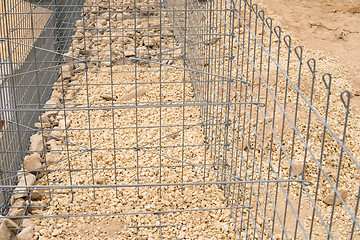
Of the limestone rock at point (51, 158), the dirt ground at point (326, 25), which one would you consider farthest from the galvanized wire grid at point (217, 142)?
the dirt ground at point (326, 25)

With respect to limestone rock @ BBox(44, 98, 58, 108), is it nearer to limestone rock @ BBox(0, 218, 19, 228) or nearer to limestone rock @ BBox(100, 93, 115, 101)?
limestone rock @ BBox(100, 93, 115, 101)

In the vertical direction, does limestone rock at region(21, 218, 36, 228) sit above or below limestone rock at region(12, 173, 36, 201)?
below

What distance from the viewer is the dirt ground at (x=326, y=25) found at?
8445 mm

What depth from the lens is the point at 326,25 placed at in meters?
9.75

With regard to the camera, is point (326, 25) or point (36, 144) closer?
point (36, 144)

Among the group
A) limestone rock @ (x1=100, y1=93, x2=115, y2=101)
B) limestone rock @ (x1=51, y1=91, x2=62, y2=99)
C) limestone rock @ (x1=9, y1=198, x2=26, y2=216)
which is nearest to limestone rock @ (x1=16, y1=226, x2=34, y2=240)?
limestone rock @ (x1=9, y1=198, x2=26, y2=216)

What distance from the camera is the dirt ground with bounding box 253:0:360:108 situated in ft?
27.7

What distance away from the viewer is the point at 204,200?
464 centimetres

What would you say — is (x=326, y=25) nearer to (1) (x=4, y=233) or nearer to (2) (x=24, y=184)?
(2) (x=24, y=184)

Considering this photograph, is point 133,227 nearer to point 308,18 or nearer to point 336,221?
point 336,221

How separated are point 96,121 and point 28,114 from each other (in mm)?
829

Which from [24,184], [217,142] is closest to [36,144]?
[24,184]

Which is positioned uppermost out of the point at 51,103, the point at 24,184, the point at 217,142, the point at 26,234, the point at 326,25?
the point at 326,25

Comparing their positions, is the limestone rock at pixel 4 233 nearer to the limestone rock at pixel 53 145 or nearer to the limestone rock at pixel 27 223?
the limestone rock at pixel 27 223
